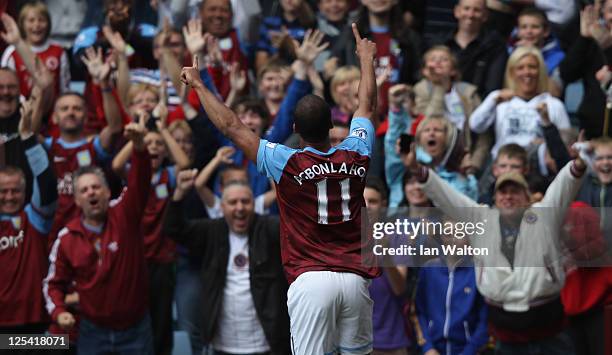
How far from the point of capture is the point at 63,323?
32.8 feet

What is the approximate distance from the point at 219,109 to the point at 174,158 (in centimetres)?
302

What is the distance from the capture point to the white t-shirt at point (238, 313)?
34.3 ft

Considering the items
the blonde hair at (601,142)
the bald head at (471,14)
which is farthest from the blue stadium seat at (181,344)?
the bald head at (471,14)

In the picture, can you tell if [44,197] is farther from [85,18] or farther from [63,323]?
[85,18]

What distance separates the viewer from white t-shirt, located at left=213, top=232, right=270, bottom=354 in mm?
10453

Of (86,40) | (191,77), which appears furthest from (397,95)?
(86,40)

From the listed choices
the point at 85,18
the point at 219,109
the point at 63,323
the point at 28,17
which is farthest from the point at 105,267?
the point at 85,18

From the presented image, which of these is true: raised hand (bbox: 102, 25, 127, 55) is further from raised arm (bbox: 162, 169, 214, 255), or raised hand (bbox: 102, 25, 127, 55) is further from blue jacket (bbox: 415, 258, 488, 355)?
blue jacket (bbox: 415, 258, 488, 355)

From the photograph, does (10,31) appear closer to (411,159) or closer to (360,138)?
(411,159)

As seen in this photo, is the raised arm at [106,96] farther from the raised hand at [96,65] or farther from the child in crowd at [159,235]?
the child in crowd at [159,235]

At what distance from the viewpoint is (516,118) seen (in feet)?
38.8

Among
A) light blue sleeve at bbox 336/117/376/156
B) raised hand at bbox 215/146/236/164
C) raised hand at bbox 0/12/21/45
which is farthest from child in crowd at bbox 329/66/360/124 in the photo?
light blue sleeve at bbox 336/117/376/156

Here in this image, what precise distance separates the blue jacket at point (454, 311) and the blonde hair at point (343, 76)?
8.28 ft

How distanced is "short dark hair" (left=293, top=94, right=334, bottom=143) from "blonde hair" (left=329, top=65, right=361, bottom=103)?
389 cm
